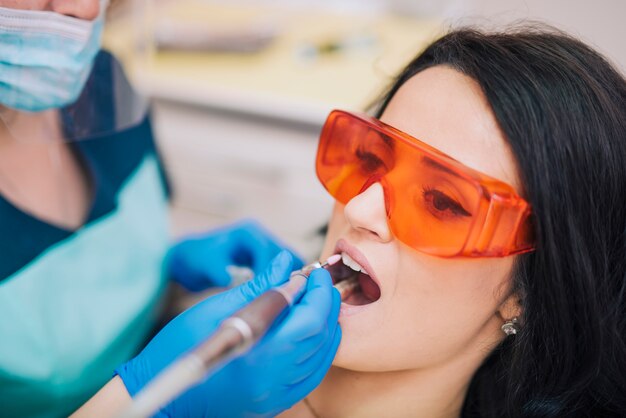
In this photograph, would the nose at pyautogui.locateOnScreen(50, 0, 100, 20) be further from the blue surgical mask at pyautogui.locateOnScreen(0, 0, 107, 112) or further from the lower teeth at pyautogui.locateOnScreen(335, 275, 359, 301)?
the lower teeth at pyautogui.locateOnScreen(335, 275, 359, 301)

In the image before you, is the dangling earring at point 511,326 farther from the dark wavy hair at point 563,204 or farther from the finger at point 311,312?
the finger at point 311,312

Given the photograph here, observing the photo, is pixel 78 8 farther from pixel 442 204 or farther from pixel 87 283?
pixel 442 204

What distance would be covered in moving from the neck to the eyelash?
0.28m

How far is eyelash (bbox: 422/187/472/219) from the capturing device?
0.74m

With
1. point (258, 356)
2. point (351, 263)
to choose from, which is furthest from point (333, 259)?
point (258, 356)

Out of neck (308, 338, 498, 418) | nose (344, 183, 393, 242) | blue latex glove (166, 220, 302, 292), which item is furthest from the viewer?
blue latex glove (166, 220, 302, 292)

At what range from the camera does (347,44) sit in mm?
2102

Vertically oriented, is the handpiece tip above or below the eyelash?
below

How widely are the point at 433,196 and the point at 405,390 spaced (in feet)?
1.17

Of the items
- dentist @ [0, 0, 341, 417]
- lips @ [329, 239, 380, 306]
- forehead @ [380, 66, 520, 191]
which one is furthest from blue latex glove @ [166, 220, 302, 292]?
forehead @ [380, 66, 520, 191]

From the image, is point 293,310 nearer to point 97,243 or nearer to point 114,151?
point 97,243

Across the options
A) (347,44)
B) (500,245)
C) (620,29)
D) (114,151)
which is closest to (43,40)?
(114,151)

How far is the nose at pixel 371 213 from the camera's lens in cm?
79

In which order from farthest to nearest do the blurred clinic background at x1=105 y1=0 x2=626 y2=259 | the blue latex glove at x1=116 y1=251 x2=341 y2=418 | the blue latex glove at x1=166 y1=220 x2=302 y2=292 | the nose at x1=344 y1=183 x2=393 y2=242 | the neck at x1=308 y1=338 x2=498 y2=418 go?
the blurred clinic background at x1=105 y1=0 x2=626 y2=259
the blue latex glove at x1=166 y1=220 x2=302 y2=292
the neck at x1=308 y1=338 x2=498 y2=418
the nose at x1=344 y1=183 x2=393 y2=242
the blue latex glove at x1=116 y1=251 x2=341 y2=418
